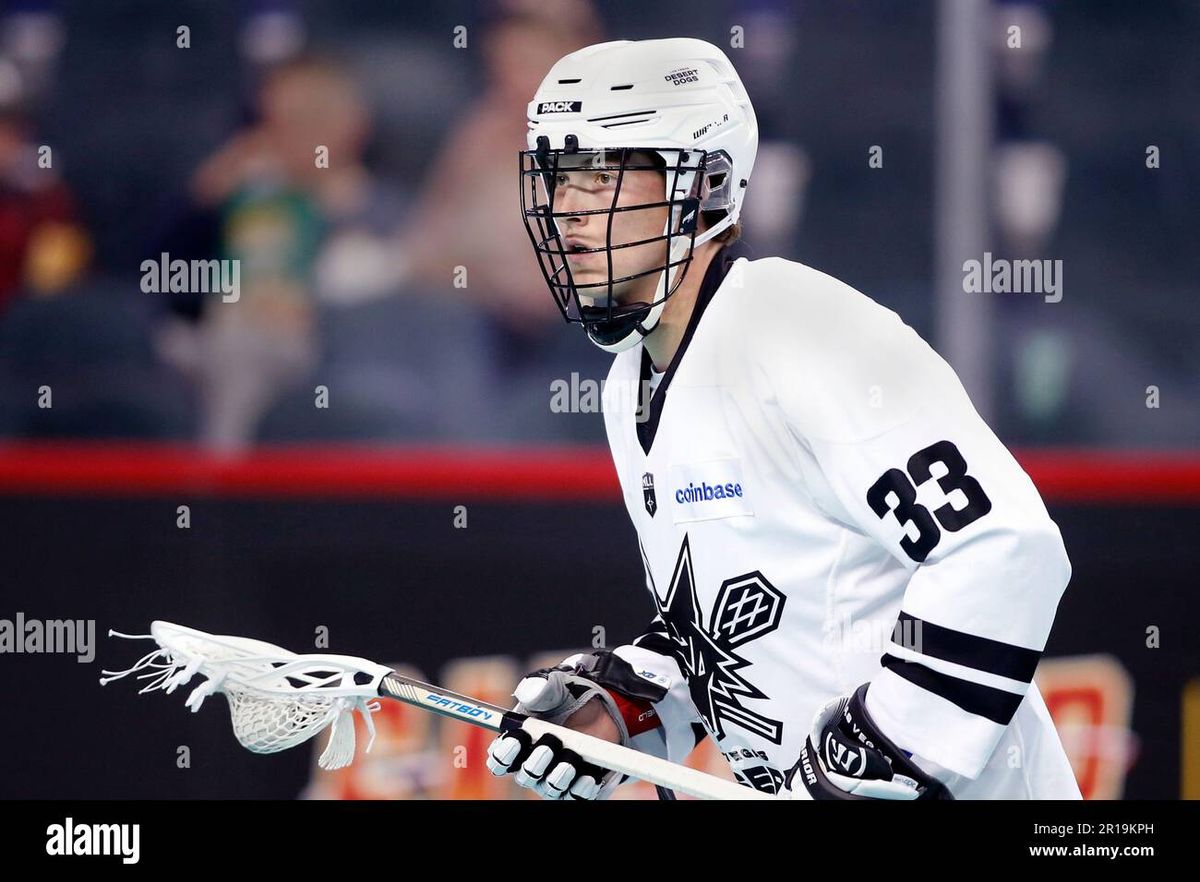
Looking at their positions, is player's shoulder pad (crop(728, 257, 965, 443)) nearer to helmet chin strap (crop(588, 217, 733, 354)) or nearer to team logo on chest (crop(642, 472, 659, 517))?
helmet chin strap (crop(588, 217, 733, 354))

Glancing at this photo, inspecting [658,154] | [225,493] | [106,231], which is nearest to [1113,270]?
[658,154]

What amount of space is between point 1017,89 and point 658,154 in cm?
194

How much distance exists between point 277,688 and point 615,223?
954 mm

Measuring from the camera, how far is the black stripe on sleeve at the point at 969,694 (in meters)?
1.88

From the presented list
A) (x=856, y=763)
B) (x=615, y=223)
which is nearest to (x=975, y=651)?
(x=856, y=763)

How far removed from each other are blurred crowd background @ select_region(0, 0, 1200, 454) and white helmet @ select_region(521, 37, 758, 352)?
4.82 ft

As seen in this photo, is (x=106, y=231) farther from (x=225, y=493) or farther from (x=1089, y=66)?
(x=1089, y=66)

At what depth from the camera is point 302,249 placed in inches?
156

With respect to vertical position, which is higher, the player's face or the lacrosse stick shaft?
the player's face

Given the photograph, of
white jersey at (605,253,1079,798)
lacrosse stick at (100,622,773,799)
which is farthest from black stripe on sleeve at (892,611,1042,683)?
lacrosse stick at (100,622,773,799)

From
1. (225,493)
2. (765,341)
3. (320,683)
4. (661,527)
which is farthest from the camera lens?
(225,493)

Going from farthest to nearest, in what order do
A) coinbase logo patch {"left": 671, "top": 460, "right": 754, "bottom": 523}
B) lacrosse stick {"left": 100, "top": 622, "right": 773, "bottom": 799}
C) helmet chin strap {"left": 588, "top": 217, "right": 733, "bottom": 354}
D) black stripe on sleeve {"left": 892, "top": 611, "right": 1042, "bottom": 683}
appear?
lacrosse stick {"left": 100, "top": 622, "right": 773, "bottom": 799} < helmet chin strap {"left": 588, "top": 217, "right": 733, "bottom": 354} < coinbase logo patch {"left": 671, "top": 460, "right": 754, "bottom": 523} < black stripe on sleeve {"left": 892, "top": 611, "right": 1042, "bottom": 683}

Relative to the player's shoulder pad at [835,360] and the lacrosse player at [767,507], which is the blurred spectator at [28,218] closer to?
the lacrosse player at [767,507]

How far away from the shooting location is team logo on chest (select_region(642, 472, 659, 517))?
2275 millimetres
